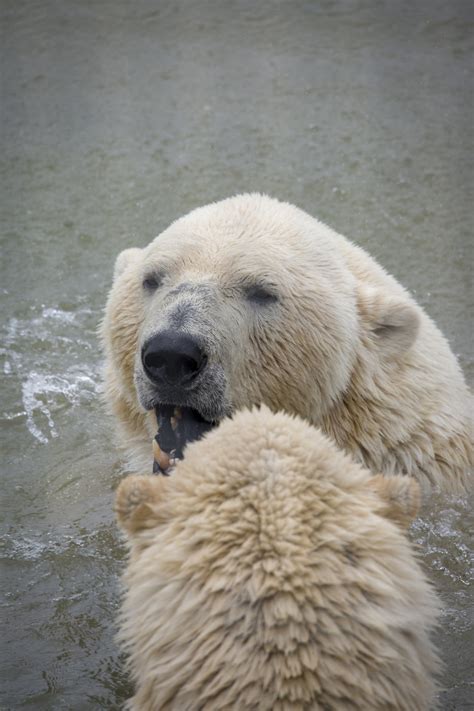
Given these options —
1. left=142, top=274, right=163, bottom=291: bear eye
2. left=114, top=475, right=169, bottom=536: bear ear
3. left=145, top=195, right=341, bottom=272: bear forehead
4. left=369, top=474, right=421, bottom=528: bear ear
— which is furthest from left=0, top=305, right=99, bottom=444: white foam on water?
left=369, top=474, right=421, bottom=528: bear ear

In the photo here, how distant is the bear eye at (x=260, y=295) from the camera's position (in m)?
3.30

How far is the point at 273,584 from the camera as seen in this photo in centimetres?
196

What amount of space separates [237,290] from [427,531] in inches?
43.8

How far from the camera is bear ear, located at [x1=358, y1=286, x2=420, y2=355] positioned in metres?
3.42

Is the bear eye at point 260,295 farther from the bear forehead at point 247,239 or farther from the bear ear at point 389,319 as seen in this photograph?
the bear ear at point 389,319

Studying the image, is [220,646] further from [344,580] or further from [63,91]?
[63,91]

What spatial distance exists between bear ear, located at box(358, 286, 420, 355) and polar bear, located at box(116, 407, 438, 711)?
51.1 inches

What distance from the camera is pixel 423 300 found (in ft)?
17.7

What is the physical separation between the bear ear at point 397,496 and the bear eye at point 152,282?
4.69ft

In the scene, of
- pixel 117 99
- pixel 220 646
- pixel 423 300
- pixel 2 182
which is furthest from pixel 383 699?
pixel 117 99

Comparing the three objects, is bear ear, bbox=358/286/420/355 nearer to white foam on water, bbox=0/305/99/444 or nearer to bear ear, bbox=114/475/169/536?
bear ear, bbox=114/475/169/536

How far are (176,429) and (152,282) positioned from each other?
21.9 inches

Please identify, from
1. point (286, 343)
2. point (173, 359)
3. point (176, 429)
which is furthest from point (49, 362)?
point (173, 359)

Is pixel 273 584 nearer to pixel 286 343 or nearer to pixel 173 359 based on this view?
pixel 173 359
